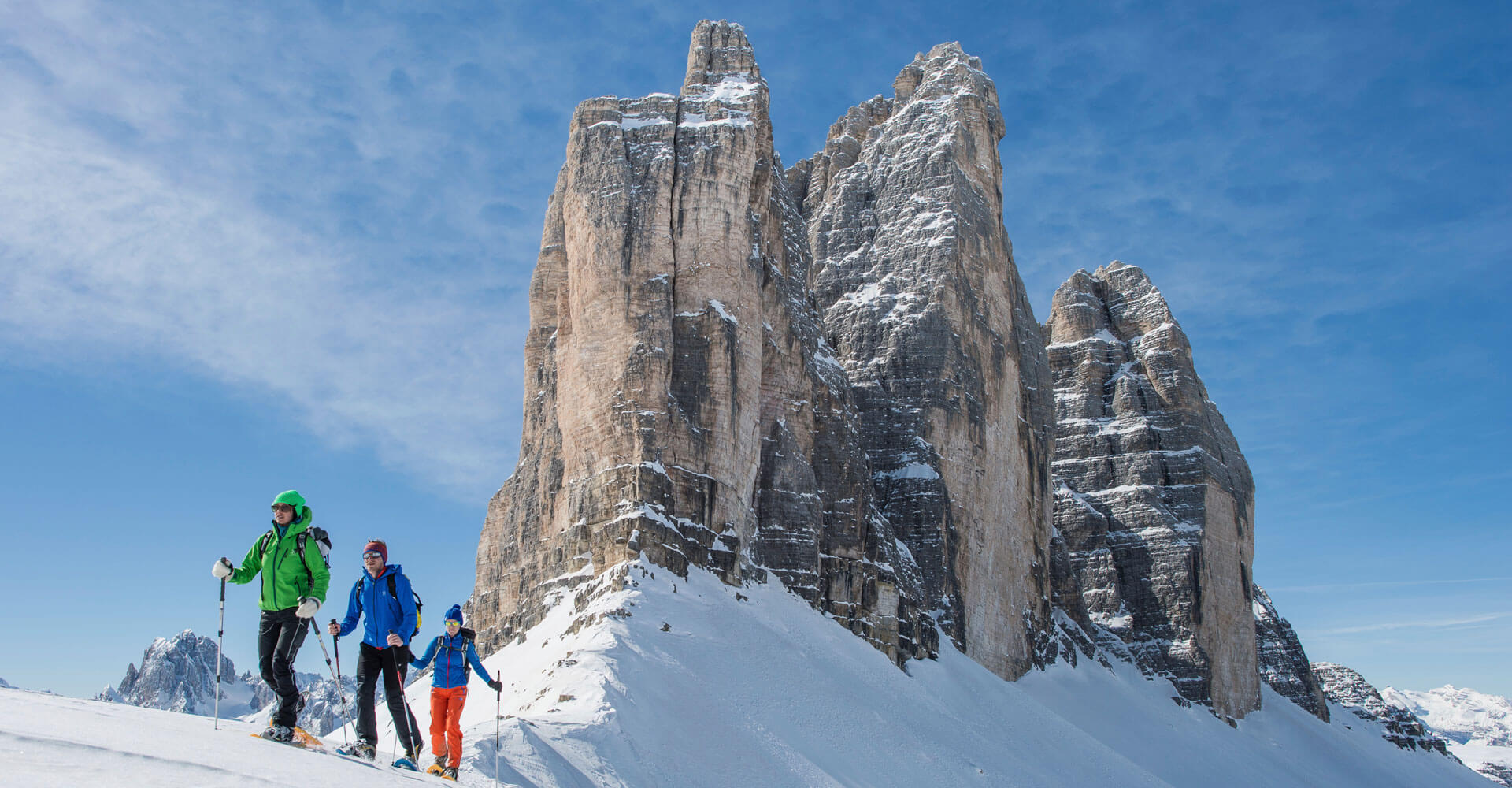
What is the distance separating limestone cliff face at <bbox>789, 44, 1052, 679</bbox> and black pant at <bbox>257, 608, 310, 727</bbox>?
44.7 m

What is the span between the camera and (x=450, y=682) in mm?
13086

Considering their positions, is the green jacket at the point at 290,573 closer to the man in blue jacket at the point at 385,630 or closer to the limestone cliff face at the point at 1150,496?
the man in blue jacket at the point at 385,630

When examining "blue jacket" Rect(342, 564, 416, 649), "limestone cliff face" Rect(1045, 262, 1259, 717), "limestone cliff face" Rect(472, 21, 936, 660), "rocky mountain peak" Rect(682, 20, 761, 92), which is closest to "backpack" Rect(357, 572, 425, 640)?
"blue jacket" Rect(342, 564, 416, 649)

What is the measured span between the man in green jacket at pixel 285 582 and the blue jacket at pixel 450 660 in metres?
1.55

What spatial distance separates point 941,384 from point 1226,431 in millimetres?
43891

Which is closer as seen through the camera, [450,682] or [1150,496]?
[450,682]

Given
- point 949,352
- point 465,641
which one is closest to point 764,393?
point 949,352

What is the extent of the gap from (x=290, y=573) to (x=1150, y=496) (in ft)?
251

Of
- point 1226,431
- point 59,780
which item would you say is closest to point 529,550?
point 59,780

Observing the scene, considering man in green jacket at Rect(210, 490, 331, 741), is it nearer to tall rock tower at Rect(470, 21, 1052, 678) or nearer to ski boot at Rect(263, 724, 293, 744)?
ski boot at Rect(263, 724, 293, 744)

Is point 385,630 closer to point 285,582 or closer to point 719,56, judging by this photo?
point 285,582

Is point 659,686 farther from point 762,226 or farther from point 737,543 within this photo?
point 762,226

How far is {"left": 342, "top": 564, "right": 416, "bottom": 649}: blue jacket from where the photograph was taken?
12320 millimetres

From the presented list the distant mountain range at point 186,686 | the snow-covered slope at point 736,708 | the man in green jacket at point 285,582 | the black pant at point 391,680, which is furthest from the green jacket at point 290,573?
the distant mountain range at point 186,686
